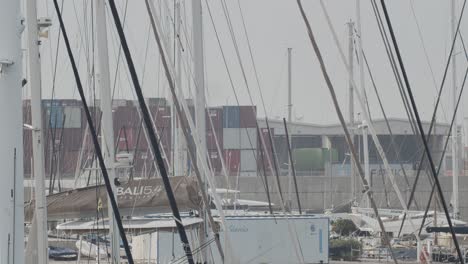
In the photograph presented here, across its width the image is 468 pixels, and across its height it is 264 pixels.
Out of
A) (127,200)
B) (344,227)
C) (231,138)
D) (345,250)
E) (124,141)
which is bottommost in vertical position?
(344,227)

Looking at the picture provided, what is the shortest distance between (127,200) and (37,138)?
4028 mm

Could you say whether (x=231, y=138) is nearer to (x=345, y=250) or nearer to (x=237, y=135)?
(x=237, y=135)

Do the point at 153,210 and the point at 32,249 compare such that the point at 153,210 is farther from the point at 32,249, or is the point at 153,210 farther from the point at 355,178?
the point at 355,178

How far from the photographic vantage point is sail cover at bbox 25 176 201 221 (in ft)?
53.4

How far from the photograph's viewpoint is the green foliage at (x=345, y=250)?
34719 millimetres

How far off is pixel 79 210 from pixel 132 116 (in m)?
68.8

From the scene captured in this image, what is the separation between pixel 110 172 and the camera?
50.8ft

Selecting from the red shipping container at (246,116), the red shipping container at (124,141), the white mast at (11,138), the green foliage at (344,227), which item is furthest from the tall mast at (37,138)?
the red shipping container at (246,116)

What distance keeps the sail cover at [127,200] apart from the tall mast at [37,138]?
3.08 meters

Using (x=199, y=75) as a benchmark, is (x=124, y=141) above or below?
below

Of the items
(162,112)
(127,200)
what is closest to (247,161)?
(162,112)

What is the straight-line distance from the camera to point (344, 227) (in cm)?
4381

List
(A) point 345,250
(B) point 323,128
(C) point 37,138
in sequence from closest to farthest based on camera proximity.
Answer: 1. (C) point 37,138
2. (A) point 345,250
3. (B) point 323,128

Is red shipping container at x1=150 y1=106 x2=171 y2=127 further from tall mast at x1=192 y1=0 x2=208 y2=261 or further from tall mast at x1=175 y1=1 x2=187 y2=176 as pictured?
tall mast at x1=192 y1=0 x2=208 y2=261
